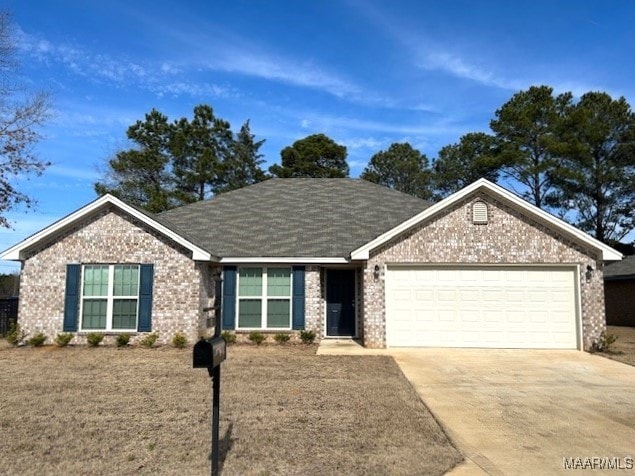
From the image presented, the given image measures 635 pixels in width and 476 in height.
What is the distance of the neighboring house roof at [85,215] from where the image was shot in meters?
14.0

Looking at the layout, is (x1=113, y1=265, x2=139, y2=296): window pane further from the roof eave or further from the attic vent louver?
the attic vent louver

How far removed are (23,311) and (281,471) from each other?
12.3 metres

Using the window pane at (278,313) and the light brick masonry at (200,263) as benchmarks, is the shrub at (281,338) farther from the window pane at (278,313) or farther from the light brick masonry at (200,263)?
the light brick masonry at (200,263)

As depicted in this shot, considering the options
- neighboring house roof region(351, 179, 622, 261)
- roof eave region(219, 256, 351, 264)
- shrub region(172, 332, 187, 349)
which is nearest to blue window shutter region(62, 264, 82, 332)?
shrub region(172, 332, 187, 349)

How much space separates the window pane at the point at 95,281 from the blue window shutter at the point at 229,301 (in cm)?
342

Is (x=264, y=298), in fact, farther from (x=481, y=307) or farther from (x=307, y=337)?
(x=481, y=307)

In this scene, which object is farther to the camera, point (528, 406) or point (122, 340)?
point (122, 340)

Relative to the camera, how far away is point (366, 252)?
13641mm

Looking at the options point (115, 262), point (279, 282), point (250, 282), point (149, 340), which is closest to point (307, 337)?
point (279, 282)

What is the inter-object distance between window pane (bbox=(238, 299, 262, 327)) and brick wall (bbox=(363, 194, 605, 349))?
11.0ft

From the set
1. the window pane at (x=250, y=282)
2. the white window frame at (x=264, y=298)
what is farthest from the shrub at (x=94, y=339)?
the window pane at (x=250, y=282)

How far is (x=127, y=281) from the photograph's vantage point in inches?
559

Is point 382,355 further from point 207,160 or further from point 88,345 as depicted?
point 207,160

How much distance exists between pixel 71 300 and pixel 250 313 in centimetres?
509
